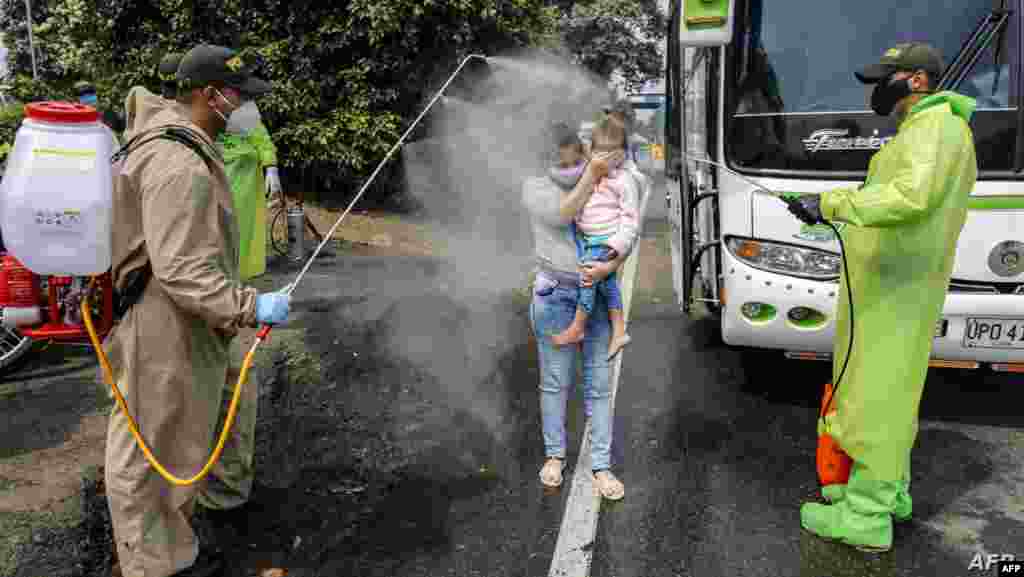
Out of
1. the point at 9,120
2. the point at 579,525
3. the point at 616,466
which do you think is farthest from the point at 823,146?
the point at 9,120

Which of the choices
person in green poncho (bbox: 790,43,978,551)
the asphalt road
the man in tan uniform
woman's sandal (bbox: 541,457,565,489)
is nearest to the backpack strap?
the man in tan uniform

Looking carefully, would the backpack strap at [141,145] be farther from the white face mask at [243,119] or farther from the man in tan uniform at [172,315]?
the white face mask at [243,119]

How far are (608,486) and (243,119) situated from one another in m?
2.51

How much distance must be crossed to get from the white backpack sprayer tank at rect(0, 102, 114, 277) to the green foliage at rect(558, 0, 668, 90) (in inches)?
651

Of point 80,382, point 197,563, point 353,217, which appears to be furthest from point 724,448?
point 353,217

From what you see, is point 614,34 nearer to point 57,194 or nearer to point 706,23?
point 706,23

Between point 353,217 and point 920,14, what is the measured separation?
34.0 ft

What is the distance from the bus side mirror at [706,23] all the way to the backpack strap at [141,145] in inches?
109

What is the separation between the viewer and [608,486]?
4.08 meters

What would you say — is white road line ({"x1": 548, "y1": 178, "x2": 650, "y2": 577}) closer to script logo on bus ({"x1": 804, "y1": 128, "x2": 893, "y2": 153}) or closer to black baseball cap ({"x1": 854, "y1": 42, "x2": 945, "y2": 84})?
script logo on bus ({"x1": 804, "y1": 128, "x2": 893, "y2": 153})

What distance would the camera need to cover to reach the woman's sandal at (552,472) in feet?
13.7

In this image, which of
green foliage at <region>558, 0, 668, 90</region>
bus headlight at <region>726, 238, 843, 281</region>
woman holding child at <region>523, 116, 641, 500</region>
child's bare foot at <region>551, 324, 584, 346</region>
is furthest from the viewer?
green foliage at <region>558, 0, 668, 90</region>

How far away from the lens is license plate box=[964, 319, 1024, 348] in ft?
14.6

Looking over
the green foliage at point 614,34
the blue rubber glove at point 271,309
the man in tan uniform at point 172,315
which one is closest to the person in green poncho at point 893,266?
the blue rubber glove at point 271,309
